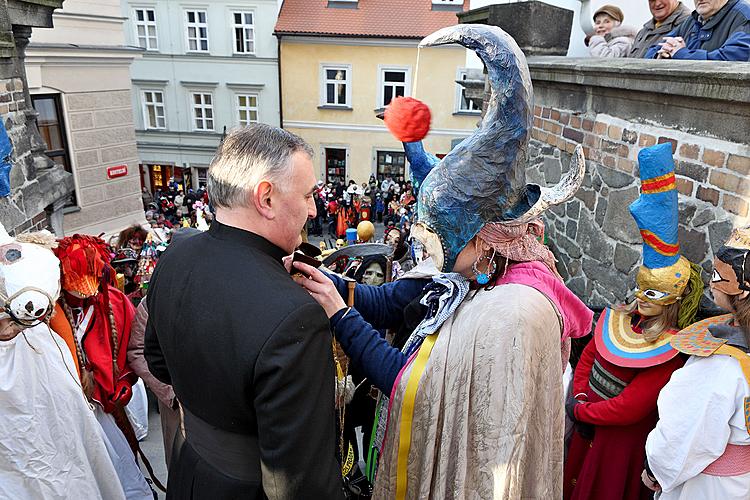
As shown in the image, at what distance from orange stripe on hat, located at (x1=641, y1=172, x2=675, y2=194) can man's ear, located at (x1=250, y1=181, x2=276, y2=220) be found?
1.56 meters

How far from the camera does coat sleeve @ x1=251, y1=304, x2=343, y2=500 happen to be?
1.23 meters

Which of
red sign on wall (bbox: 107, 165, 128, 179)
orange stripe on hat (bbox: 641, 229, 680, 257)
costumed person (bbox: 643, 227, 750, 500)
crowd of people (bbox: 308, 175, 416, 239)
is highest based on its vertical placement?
orange stripe on hat (bbox: 641, 229, 680, 257)

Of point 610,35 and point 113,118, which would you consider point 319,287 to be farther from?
point 113,118

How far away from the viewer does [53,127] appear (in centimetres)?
987

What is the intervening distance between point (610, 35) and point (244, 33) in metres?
16.2

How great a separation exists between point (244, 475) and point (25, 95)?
4017 mm

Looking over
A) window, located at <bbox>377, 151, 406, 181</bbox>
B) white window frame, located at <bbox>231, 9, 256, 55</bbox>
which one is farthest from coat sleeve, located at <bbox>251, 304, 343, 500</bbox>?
white window frame, located at <bbox>231, 9, 256, 55</bbox>

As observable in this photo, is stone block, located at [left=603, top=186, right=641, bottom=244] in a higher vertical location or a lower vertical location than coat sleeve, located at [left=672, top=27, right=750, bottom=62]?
lower

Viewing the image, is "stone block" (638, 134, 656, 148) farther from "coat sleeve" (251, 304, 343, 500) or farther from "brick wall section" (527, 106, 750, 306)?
"coat sleeve" (251, 304, 343, 500)

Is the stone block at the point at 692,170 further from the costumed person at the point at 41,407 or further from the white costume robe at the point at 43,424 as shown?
the white costume robe at the point at 43,424

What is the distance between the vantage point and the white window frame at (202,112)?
18.6 meters

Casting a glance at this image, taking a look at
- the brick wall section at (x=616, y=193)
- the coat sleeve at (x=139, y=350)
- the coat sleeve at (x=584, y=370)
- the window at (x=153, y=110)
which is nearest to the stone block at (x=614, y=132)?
the brick wall section at (x=616, y=193)

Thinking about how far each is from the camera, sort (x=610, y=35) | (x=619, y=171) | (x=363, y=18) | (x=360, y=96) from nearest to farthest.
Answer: (x=619, y=171) < (x=610, y=35) < (x=363, y=18) < (x=360, y=96)

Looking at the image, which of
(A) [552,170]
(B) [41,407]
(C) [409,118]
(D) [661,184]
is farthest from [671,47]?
(B) [41,407]
